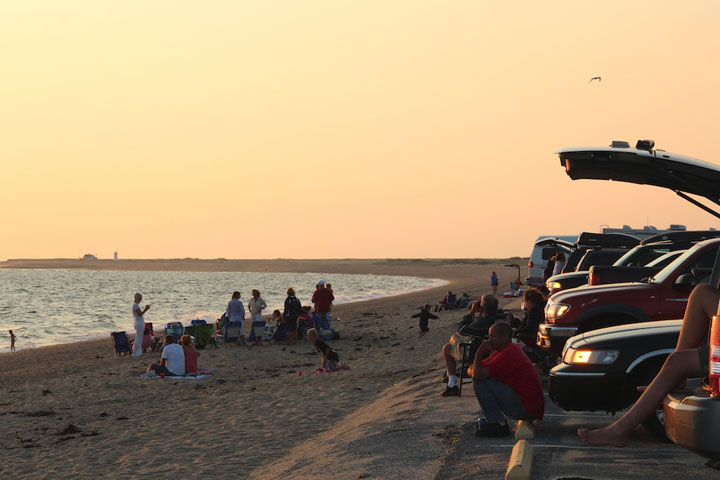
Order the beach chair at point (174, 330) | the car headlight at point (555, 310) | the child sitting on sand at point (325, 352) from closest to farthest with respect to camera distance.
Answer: the car headlight at point (555, 310), the child sitting on sand at point (325, 352), the beach chair at point (174, 330)

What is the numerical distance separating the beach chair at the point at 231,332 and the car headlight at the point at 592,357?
56.9 feet

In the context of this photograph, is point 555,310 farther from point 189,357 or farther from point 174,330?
point 174,330

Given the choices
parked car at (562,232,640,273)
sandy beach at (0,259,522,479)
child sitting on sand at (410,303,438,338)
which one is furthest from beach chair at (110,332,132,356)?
parked car at (562,232,640,273)

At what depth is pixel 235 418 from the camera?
523 inches

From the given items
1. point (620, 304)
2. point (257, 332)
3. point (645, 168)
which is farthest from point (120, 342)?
point (645, 168)

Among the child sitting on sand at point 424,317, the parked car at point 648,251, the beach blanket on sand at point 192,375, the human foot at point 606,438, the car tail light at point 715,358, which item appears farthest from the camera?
the child sitting on sand at point 424,317

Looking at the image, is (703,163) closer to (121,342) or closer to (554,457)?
(554,457)

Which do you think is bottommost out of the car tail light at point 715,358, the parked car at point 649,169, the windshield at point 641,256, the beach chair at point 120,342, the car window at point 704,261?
the beach chair at point 120,342

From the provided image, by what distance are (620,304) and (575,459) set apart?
365 centimetres

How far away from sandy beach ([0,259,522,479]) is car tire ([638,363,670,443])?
1923 millimetres

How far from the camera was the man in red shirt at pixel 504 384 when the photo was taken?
833 cm

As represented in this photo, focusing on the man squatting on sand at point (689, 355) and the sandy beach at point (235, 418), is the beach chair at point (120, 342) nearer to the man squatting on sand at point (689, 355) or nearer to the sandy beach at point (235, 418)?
the sandy beach at point (235, 418)

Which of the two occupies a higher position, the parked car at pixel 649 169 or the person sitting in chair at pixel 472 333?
the parked car at pixel 649 169

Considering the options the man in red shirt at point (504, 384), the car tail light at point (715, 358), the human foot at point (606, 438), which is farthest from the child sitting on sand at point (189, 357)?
the car tail light at point (715, 358)
